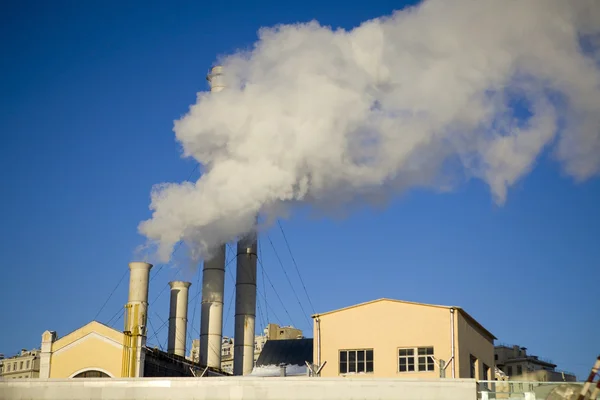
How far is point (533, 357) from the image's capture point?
112 meters

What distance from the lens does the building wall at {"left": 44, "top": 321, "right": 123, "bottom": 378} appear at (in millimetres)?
49844

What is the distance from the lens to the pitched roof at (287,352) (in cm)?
5831

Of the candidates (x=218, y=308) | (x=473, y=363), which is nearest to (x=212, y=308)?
(x=218, y=308)

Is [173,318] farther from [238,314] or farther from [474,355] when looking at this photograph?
[474,355]

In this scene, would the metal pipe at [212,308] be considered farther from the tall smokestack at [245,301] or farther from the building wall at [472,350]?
the building wall at [472,350]

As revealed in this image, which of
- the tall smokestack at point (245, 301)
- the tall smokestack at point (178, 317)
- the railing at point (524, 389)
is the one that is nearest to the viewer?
the railing at point (524, 389)

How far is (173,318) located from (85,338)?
725 inches

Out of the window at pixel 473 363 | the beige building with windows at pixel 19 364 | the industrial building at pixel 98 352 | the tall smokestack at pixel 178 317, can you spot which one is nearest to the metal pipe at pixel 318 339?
the window at pixel 473 363

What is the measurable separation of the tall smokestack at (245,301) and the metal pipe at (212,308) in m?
1.64

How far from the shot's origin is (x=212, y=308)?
67.4 m

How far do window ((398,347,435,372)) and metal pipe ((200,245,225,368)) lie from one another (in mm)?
27124

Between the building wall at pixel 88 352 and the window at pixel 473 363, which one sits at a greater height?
the building wall at pixel 88 352

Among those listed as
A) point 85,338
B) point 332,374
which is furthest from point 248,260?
point 332,374

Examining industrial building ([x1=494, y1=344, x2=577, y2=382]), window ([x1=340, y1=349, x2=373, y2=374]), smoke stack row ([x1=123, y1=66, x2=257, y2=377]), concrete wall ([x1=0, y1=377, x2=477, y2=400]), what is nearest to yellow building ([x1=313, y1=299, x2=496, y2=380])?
window ([x1=340, y1=349, x2=373, y2=374])
